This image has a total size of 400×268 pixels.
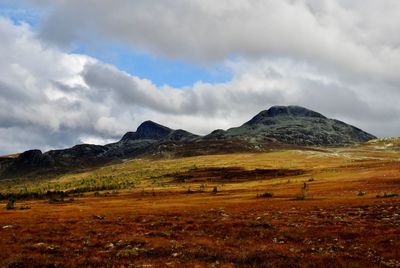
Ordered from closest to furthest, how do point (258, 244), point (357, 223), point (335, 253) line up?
point (335, 253) < point (258, 244) < point (357, 223)

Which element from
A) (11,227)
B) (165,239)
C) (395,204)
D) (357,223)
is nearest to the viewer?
(165,239)

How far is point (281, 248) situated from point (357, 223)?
45.8ft

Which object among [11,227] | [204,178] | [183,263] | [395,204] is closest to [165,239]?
[183,263]

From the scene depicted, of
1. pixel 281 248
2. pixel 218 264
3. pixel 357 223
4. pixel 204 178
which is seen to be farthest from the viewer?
pixel 204 178

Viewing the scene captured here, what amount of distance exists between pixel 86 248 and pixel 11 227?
71.8 feet

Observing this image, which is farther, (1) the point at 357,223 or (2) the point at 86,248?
(1) the point at 357,223

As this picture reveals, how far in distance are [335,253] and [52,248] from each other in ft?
68.9

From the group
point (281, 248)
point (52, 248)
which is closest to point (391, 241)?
point (281, 248)

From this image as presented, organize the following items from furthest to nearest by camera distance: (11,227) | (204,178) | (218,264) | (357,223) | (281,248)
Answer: (204,178)
(11,227)
(357,223)
(281,248)
(218,264)

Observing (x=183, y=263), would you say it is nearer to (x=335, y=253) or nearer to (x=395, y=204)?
(x=335, y=253)

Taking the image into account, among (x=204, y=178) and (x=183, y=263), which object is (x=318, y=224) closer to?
(x=183, y=263)

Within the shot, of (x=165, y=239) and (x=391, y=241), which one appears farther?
(x=165, y=239)

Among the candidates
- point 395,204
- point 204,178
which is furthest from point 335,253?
point 204,178

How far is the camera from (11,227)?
51688mm
